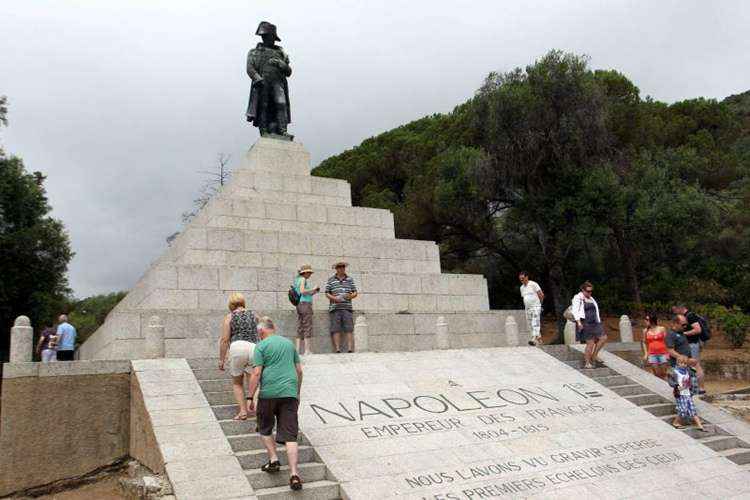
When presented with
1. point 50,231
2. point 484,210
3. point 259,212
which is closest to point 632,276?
point 484,210

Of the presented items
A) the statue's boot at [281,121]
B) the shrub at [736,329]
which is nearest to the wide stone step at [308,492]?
the statue's boot at [281,121]

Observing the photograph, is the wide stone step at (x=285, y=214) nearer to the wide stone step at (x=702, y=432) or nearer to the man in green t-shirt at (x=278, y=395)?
the wide stone step at (x=702, y=432)

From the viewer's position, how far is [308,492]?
631 cm

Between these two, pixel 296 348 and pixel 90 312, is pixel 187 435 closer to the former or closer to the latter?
pixel 296 348

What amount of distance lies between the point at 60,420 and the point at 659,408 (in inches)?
374

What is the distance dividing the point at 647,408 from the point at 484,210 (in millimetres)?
17691

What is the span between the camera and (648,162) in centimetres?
2667

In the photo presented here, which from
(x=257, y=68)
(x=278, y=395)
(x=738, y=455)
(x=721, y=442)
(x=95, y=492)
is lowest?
(x=738, y=455)

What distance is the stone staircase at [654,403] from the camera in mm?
9441

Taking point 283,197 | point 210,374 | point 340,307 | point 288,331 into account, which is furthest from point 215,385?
point 283,197

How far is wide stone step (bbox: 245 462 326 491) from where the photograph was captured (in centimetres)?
634

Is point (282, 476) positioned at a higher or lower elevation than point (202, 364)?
lower

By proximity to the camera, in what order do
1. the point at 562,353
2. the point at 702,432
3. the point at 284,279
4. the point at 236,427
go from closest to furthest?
1. the point at 236,427
2. the point at 702,432
3. the point at 562,353
4. the point at 284,279

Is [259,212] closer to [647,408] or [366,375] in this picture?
[366,375]
